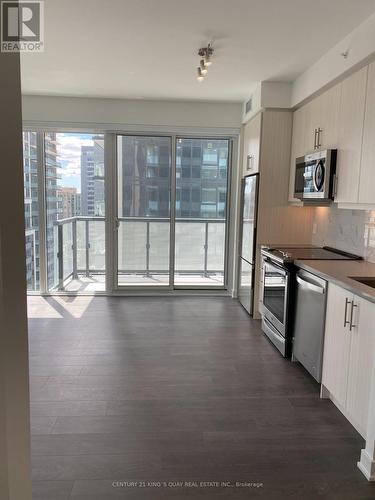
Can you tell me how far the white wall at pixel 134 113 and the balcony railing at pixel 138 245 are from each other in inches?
52.8

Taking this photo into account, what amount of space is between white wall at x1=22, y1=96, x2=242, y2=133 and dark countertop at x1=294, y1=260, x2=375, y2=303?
281cm

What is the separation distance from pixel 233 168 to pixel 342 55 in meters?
2.58

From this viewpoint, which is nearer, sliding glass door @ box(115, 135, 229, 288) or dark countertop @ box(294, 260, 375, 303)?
dark countertop @ box(294, 260, 375, 303)

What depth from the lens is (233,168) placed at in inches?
215

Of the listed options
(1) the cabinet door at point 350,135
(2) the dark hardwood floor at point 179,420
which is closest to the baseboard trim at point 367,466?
(2) the dark hardwood floor at point 179,420

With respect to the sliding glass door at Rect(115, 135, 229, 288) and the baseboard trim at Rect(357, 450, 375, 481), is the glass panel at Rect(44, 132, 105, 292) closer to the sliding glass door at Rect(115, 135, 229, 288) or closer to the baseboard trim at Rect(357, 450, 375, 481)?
the sliding glass door at Rect(115, 135, 229, 288)

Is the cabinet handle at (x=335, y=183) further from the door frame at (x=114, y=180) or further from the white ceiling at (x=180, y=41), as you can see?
the door frame at (x=114, y=180)

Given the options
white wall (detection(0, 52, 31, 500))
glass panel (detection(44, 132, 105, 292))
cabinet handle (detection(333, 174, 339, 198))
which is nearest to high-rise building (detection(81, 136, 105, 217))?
glass panel (detection(44, 132, 105, 292))

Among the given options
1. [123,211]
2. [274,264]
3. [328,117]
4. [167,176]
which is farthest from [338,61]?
[123,211]

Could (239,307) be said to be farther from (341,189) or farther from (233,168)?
(341,189)

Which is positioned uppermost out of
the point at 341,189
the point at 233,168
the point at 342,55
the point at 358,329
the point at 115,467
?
the point at 342,55

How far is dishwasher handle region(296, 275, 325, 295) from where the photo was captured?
279 centimetres

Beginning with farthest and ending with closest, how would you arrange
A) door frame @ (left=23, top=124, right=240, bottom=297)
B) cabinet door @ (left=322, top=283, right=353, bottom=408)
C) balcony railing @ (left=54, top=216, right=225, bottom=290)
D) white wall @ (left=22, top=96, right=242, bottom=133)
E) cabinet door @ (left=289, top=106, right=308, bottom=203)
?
balcony railing @ (left=54, top=216, right=225, bottom=290)
door frame @ (left=23, top=124, right=240, bottom=297)
white wall @ (left=22, top=96, right=242, bottom=133)
cabinet door @ (left=289, top=106, right=308, bottom=203)
cabinet door @ (left=322, top=283, right=353, bottom=408)

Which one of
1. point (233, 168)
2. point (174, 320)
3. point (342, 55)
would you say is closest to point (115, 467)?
point (174, 320)
